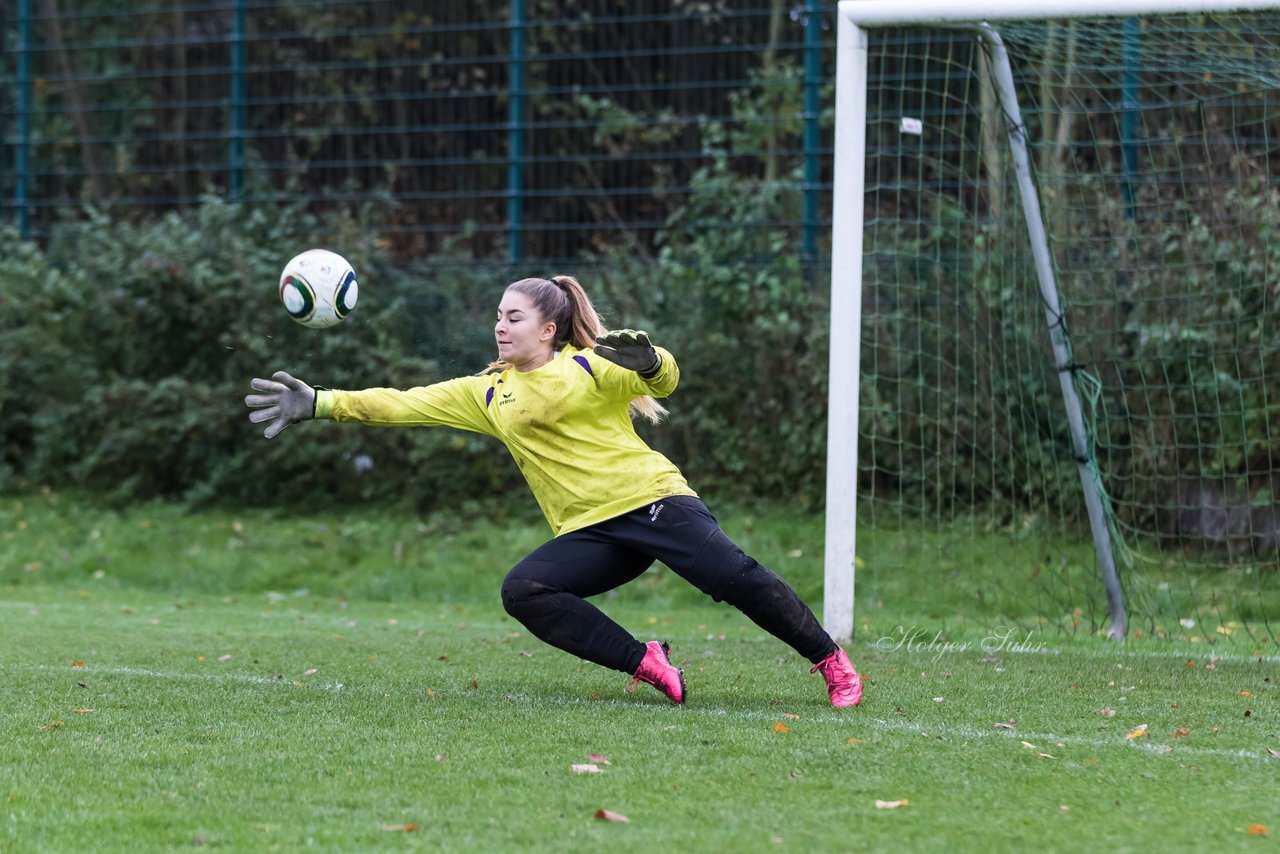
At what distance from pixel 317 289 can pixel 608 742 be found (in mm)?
2335

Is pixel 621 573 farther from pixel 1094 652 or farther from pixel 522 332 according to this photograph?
pixel 1094 652

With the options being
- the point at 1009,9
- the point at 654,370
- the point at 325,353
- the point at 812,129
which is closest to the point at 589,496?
the point at 654,370

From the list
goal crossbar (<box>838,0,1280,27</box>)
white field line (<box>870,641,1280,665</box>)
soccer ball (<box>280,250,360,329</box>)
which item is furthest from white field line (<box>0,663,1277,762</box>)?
goal crossbar (<box>838,0,1280,27</box>)

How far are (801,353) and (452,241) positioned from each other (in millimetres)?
4010

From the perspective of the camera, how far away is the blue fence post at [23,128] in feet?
51.5

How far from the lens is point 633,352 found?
5.18 meters

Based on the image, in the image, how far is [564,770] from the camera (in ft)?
14.2

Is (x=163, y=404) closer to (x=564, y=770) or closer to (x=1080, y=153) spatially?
(x=1080, y=153)

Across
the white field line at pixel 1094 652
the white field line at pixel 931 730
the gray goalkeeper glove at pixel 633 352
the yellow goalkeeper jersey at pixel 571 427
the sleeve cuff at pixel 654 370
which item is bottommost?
the white field line at pixel 1094 652

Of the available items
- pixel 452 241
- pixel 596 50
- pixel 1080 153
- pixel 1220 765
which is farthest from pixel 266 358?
pixel 1220 765

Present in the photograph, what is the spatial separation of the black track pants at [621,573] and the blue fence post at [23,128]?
40.5 ft

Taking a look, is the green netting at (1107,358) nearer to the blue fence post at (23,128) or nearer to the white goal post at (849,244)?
the white goal post at (849,244)

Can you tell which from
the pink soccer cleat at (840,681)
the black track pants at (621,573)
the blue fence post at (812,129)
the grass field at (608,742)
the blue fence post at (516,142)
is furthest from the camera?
the blue fence post at (516,142)

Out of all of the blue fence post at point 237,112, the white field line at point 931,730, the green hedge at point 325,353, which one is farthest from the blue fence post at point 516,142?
the white field line at point 931,730
